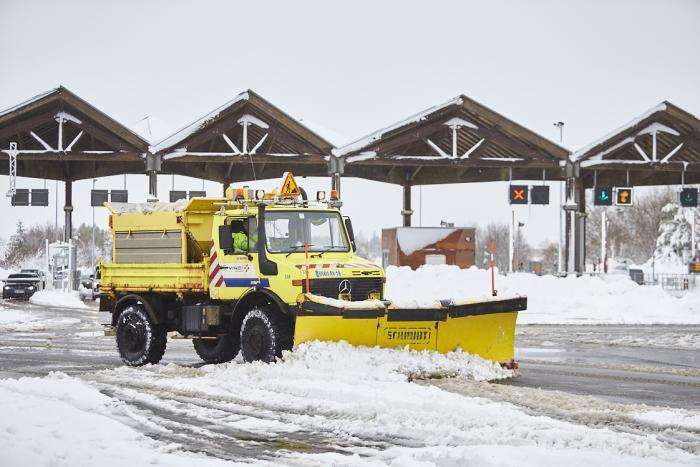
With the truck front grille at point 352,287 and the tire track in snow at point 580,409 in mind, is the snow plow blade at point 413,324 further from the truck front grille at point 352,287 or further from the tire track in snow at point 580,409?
the tire track in snow at point 580,409

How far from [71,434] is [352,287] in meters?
5.90

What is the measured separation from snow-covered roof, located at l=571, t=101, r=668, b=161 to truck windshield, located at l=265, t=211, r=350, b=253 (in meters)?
24.3

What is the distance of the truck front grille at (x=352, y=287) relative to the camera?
1366 centimetres

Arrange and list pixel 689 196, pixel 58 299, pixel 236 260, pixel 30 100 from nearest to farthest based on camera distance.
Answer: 1. pixel 236 260
2. pixel 30 100
3. pixel 689 196
4. pixel 58 299

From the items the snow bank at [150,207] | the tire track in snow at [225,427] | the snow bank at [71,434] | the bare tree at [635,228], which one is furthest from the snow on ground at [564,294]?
the bare tree at [635,228]

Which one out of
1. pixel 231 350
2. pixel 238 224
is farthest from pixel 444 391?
pixel 231 350

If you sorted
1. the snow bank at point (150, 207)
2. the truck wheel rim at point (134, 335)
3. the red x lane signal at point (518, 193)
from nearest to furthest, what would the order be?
the snow bank at point (150, 207), the truck wheel rim at point (134, 335), the red x lane signal at point (518, 193)

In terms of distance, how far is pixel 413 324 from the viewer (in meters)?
13.3

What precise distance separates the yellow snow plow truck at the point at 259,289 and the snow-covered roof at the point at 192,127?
1886 centimetres

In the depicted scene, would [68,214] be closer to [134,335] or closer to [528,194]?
[528,194]

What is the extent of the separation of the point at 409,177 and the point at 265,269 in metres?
29.2

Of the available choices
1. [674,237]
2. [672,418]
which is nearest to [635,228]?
[674,237]

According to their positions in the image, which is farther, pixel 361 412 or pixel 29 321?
pixel 29 321

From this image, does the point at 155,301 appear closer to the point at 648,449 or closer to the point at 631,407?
the point at 631,407
